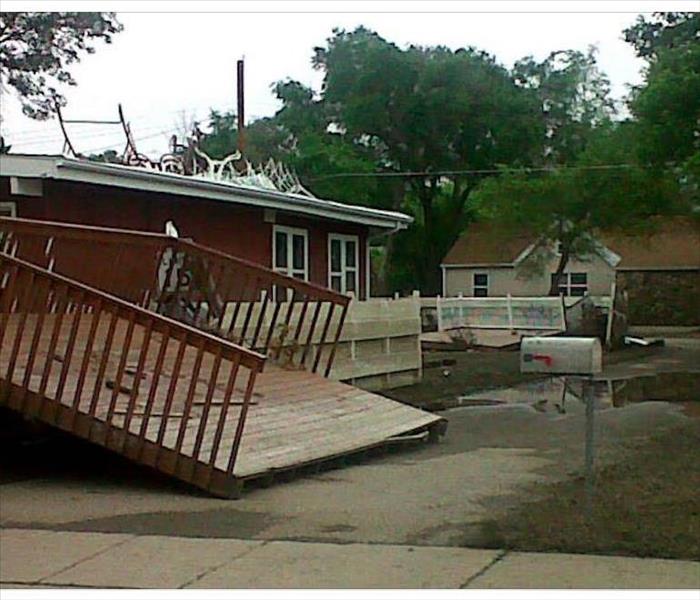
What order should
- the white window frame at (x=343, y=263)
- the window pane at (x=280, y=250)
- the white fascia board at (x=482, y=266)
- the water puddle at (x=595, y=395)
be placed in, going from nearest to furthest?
the water puddle at (x=595, y=395) → the window pane at (x=280, y=250) → the white window frame at (x=343, y=263) → the white fascia board at (x=482, y=266)

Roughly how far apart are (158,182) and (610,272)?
35.7 m

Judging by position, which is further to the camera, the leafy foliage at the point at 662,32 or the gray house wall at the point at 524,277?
the gray house wall at the point at 524,277

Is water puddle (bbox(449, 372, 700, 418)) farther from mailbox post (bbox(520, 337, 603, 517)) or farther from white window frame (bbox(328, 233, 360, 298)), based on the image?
mailbox post (bbox(520, 337, 603, 517))

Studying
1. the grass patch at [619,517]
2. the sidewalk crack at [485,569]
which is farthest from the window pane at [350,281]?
the sidewalk crack at [485,569]

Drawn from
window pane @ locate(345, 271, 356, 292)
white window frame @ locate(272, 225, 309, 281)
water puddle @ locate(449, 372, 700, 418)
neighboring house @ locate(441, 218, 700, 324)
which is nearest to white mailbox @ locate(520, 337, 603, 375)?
water puddle @ locate(449, 372, 700, 418)

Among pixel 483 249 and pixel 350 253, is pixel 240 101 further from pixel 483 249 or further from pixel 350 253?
pixel 350 253

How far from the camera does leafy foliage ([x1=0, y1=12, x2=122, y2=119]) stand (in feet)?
113

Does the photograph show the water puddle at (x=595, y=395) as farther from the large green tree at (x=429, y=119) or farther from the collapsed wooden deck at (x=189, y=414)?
the large green tree at (x=429, y=119)

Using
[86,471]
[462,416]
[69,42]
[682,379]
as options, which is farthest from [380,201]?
[86,471]

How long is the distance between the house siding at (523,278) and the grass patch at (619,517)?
38095mm

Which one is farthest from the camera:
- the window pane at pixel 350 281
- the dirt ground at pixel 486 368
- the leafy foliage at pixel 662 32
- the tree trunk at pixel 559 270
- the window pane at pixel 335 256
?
the tree trunk at pixel 559 270

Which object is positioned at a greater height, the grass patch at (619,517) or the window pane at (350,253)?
the window pane at (350,253)

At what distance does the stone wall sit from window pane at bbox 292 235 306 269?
96.8 feet

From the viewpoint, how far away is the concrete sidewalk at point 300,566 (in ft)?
21.6
